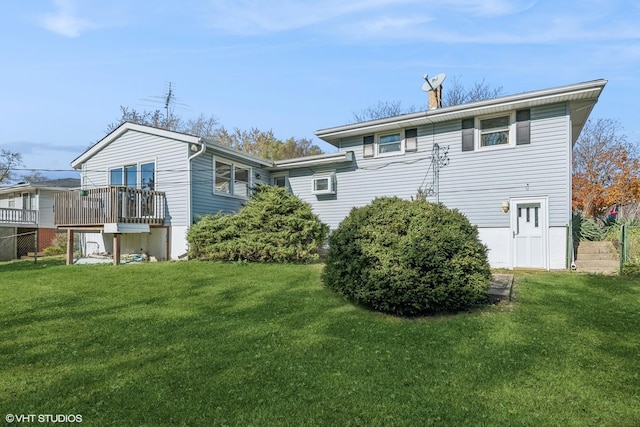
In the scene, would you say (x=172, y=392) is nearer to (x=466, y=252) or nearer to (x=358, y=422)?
(x=358, y=422)

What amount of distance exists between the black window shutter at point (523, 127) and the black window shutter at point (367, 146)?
14.8ft

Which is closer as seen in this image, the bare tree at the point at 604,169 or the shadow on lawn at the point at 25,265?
the shadow on lawn at the point at 25,265

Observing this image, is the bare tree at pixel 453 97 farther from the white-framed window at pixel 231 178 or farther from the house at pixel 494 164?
the white-framed window at pixel 231 178

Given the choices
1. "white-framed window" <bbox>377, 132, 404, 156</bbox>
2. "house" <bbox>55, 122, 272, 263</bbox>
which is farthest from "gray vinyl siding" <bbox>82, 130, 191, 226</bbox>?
"white-framed window" <bbox>377, 132, 404, 156</bbox>

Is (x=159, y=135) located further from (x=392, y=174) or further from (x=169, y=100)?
(x=169, y=100)

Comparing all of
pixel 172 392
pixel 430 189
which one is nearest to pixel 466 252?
pixel 172 392

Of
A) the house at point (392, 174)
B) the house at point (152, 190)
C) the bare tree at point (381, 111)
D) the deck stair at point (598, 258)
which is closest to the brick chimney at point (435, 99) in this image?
the house at point (392, 174)

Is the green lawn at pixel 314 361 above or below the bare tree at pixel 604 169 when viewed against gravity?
below

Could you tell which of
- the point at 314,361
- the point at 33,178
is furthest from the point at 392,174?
the point at 33,178

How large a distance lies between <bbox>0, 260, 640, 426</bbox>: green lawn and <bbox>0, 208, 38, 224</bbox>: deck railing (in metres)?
16.7

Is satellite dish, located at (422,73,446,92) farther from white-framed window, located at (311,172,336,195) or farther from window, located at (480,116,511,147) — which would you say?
white-framed window, located at (311,172,336,195)

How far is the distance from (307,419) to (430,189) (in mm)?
9896

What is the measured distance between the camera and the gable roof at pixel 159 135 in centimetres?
1185

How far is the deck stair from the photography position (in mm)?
8828
